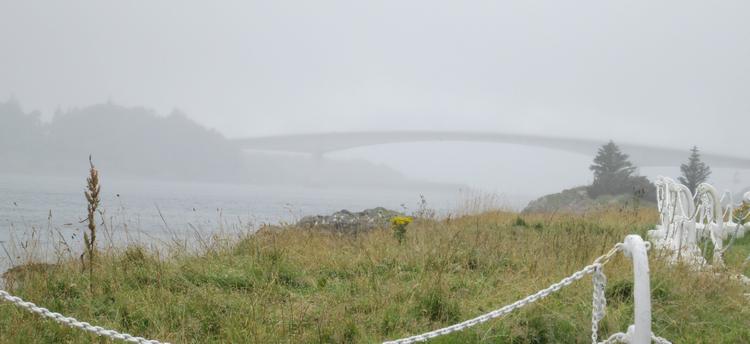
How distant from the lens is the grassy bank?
4125 millimetres

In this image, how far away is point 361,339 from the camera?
401cm

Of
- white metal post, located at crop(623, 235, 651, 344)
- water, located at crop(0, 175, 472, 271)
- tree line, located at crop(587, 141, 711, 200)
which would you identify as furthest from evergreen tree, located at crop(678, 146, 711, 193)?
white metal post, located at crop(623, 235, 651, 344)

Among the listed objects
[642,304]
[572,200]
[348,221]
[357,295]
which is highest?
[642,304]

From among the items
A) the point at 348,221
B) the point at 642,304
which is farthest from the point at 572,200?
the point at 642,304

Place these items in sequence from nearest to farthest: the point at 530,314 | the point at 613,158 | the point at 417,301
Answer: the point at 530,314
the point at 417,301
the point at 613,158

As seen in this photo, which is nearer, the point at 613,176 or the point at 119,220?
the point at 119,220

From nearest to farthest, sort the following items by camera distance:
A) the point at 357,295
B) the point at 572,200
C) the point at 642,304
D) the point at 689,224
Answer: the point at 642,304, the point at 357,295, the point at 689,224, the point at 572,200

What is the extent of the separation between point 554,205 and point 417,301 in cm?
1716

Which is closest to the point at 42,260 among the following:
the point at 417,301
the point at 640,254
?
the point at 417,301

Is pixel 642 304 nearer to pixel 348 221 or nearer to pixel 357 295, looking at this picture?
pixel 357 295

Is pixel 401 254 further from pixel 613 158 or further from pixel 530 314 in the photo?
pixel 613 158

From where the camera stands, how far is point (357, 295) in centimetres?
511

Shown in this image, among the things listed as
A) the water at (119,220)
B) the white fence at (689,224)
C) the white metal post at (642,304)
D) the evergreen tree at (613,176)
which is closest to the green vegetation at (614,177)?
the evergreen tree at (613,176)

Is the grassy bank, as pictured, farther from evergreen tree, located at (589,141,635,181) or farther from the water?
evergreen tree, located at (589,141,635,181)
